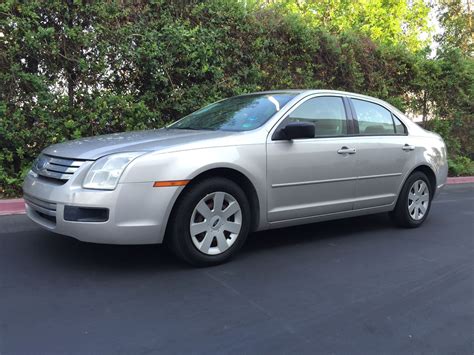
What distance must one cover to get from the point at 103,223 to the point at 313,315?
1672mm

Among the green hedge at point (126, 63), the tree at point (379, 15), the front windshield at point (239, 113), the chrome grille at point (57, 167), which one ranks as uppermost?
the tree at point (379, 15)

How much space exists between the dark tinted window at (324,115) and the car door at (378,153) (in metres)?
0.21

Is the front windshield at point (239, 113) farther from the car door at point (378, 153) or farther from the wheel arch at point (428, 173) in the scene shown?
the wheel arch at point (428, 173)

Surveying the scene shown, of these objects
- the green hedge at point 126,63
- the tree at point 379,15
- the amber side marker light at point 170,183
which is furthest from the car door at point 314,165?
the tree at point 379,15

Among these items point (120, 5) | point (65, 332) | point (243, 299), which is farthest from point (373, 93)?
point (65, 332)

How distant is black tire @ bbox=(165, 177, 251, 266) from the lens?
377 cm

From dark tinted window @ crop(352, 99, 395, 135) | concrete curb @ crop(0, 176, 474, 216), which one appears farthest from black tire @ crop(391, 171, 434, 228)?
concrete curb @ crop(0, 176, 474, 216)

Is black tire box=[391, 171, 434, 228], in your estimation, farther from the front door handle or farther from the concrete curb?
the concrete curb

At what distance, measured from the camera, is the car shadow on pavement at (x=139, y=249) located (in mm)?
3971

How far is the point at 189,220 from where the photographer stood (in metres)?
3.81

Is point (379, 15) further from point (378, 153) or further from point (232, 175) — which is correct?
point (232, 175)

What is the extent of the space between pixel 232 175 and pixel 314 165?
90 centimetres

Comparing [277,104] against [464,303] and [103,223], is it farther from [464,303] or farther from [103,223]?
[464,303]

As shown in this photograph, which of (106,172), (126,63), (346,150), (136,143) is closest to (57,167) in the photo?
(106,172)
